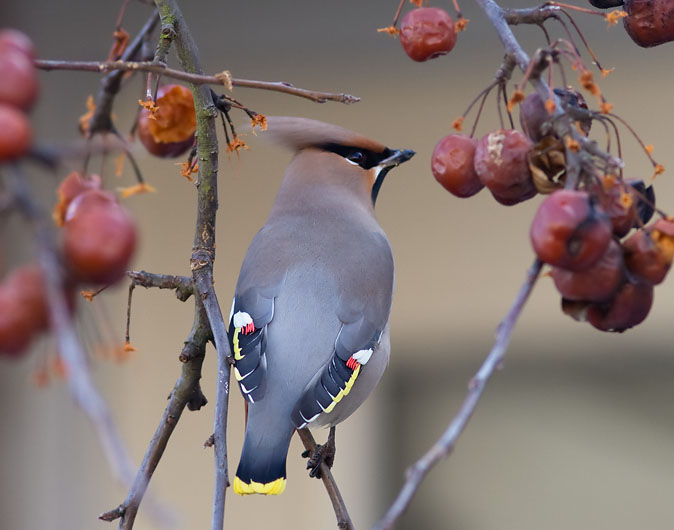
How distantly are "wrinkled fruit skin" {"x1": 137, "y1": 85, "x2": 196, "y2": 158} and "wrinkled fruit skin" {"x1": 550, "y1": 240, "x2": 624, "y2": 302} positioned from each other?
768mm

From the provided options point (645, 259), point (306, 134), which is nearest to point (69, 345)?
point (645, 259)

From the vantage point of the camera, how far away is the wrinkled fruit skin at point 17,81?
644 millimetres

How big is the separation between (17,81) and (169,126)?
924 mm

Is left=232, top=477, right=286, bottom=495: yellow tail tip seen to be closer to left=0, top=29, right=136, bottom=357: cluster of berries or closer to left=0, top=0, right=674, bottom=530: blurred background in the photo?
left=0, top=29, right=136, bottom=357: cluster of berries

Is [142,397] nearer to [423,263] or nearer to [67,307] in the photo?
[423,263]

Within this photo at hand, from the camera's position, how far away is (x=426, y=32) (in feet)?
4.21

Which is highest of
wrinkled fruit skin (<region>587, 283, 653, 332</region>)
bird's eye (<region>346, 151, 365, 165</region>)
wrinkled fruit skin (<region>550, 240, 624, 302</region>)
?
wrinkled fruit skin (<region>550, 240, 624, 302</region>)

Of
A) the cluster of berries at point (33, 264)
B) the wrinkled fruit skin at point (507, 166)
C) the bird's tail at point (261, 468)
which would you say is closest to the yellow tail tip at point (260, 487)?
the bird's tail at point (261, 468)

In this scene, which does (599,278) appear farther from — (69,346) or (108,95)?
(108,95)

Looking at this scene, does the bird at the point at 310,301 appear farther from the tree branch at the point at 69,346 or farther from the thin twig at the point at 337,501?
the tree branch at the point at 69,346

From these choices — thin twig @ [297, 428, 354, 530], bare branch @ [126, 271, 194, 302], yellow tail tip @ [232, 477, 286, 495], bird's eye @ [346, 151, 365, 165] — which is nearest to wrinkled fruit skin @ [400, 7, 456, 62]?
bare branch @ [126, 271, 194, 302]

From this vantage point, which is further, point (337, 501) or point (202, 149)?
point (202, 149)

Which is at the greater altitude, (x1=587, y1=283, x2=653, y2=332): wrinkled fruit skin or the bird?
(x1=587, y1=283, x2=653, y2=332): wrinkled fruit skin

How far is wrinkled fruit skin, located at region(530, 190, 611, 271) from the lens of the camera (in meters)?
0.88
